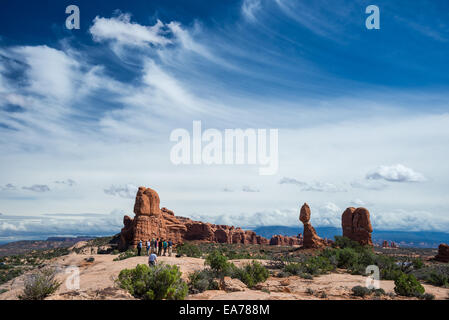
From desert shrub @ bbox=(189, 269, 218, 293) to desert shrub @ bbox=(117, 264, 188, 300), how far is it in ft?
8.85

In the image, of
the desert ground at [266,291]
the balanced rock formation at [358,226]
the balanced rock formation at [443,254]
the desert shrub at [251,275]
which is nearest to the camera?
the desert ground at [266,291]

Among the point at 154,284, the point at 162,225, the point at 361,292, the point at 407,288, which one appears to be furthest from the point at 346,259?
the point at 162,225

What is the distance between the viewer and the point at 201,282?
553 inches

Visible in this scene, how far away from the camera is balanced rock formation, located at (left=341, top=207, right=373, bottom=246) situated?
148ft

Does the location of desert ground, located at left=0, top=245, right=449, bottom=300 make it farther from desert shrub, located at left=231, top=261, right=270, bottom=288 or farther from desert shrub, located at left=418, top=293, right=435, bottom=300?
desert shrub, located at left=418, top=293, right=435, bottom=300

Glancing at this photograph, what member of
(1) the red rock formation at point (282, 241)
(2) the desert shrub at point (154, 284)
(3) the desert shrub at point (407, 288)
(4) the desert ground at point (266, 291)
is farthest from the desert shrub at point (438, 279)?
(1) the red rock formation at point (282, 241)

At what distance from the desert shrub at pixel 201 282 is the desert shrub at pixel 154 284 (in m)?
2.70

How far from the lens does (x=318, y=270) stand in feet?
66.5

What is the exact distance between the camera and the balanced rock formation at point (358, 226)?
4522 cm

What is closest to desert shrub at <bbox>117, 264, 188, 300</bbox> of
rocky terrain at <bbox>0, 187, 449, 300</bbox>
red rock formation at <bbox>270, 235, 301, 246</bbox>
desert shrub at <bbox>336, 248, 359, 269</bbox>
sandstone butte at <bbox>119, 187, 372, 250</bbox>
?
rocky terrain at <bbox>0, 187, 449, 300</bbox>

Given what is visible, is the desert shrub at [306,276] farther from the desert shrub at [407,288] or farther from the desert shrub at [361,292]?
the desert shrub at [407,288]
